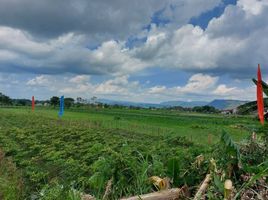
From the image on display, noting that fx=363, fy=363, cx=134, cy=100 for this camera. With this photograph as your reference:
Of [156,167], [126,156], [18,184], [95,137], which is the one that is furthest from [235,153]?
[95,137]

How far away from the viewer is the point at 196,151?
400 centimetres

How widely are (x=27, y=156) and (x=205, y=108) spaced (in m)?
68.5

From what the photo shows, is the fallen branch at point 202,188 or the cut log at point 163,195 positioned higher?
the fallen branch at point 202,188

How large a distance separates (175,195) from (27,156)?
646cm

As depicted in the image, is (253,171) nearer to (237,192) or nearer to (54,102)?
(237,192)

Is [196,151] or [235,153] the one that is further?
[196,151]

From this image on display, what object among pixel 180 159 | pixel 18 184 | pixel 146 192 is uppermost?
pixel 180 159

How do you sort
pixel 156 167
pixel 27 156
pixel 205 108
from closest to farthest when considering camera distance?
pixel 156 167 → pixel 27 156 → pixel 205 108

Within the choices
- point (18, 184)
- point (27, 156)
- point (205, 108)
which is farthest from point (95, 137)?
point (205, 108)

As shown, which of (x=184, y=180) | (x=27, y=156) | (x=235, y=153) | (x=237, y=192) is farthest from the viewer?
(x=27, y=156)

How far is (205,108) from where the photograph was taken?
75062 mm

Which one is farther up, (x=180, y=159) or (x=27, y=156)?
(x=180, y=159)

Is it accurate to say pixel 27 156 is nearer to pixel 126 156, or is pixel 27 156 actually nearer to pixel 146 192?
pixel 126 156

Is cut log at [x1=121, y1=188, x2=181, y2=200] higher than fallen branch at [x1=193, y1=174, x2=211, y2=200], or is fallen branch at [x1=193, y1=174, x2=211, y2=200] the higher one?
fallen branch at [x1=193, y1=174, x2=211, y2=200]
